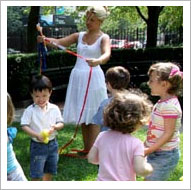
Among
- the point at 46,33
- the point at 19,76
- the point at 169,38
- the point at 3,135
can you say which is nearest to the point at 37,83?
the point at 3,135

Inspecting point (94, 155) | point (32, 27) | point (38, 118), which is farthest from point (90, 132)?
point (32, 27)

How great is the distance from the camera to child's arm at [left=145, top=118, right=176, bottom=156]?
2.68 metres

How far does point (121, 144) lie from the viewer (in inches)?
90.1

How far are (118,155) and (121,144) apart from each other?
64mm

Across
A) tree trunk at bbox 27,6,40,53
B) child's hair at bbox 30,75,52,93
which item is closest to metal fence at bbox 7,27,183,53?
tree trunk at bbox 27,6,40,53

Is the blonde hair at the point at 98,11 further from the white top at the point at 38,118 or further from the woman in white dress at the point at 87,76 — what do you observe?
the white top at the point at 38,118

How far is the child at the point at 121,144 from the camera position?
7.45 ft

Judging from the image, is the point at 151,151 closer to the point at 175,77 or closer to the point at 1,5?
the point at 175,77

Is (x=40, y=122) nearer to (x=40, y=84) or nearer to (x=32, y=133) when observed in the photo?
(x=32, y=133)

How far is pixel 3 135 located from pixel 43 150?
2.15ft

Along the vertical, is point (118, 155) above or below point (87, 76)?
below

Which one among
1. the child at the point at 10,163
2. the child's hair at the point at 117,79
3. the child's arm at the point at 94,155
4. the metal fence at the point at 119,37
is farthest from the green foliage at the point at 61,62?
the child's arm at the point at 94,155

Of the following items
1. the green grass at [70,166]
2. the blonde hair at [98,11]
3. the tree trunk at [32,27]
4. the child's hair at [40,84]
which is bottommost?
the green grass at [70,166]

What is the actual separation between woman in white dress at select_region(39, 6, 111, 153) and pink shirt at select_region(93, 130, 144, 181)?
1932mm
